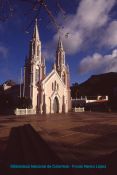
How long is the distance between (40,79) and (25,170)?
5020 centimetres

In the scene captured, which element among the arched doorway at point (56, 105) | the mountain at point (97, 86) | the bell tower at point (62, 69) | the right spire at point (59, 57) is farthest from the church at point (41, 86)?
the mountain at point (97, 86)

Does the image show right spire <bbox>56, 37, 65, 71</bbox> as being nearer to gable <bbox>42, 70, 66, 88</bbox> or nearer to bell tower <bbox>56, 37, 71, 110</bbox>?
bell tower <bbox>56, 37, 71, 110</bbox>

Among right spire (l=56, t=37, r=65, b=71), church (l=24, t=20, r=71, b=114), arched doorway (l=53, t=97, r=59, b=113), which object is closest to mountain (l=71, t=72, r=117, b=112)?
right spire (l=56, t=37, r=65, b=71)

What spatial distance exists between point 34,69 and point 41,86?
5661 mm

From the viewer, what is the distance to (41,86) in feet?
167

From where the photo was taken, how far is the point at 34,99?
50.6m

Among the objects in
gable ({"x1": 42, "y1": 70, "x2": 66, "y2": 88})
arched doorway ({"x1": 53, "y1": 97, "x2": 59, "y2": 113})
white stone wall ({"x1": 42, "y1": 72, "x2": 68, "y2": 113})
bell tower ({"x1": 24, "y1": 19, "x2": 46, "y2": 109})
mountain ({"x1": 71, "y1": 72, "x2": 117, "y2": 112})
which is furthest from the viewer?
mountain ({"x1": 71, "y1": 72, "x2": 117, "y2": 112})

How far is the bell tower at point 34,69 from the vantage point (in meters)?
51.3

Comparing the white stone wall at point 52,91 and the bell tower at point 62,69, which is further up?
the bell tower at point 62,69

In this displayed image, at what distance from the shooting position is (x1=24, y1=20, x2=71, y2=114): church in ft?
166

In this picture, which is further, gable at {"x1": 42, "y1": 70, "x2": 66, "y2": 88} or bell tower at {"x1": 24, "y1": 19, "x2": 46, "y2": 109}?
gable at {"x1": 42, "y1": 70, "x2": 66, "y2": 88}

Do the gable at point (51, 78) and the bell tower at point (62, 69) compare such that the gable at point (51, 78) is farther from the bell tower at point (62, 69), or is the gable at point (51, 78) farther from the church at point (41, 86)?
the bell tower at point (62, 69)

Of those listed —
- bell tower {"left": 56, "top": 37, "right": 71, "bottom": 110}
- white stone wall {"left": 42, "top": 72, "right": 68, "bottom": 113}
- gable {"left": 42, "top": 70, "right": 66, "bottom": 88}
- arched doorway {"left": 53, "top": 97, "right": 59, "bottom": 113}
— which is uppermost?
bell tower {"left": 56, "top": 37, "right": 71, "bottom": 110}

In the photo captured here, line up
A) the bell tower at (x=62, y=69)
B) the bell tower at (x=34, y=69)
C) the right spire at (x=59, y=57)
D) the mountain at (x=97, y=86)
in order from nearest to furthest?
the bell tower at (x=34, y=69), the bell tower at (x=62, y=69), the right spire at (x=59, y=57), the mountain at (x=97, y=86)
